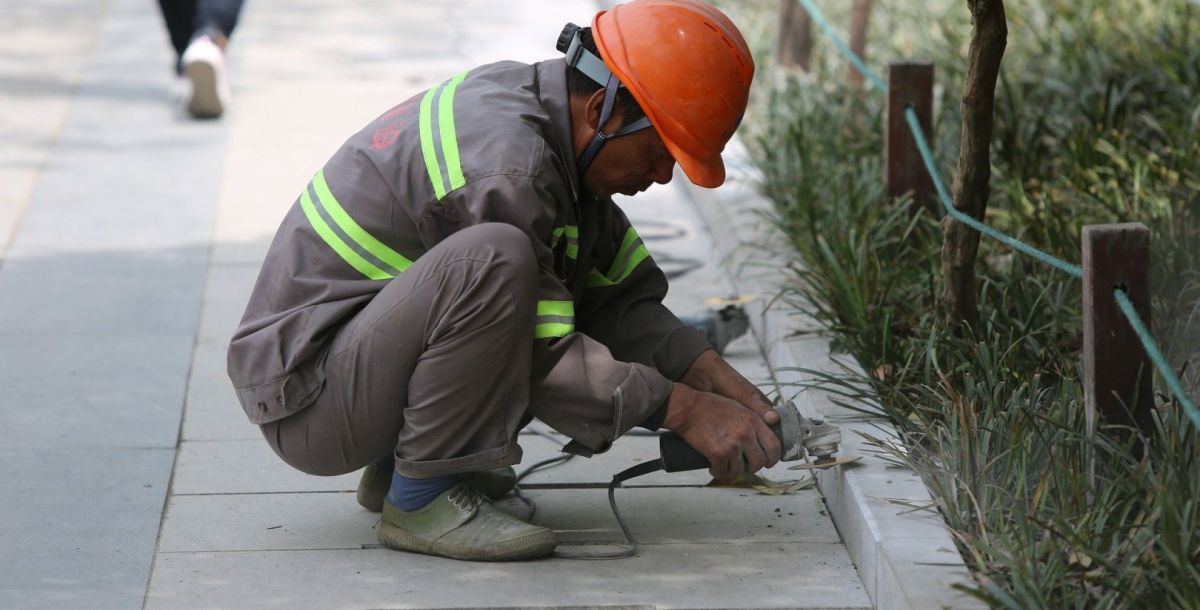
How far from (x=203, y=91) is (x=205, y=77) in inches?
4.2

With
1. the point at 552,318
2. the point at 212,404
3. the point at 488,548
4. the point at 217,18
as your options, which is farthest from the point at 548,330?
the point at 217,18

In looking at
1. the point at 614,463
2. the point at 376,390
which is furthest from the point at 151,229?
the point at 376,390

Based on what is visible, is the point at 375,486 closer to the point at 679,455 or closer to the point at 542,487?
the point at 542,487

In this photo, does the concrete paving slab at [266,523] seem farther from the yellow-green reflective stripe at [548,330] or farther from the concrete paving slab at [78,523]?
the yellow-green reflective stripe at [548,330]

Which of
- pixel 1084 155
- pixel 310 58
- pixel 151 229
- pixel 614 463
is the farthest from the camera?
pixel 310 58

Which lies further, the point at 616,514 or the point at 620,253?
the point at 620,253

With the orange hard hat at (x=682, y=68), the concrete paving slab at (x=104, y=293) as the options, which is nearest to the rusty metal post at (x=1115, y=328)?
the orange hard hat at (x=682, y=68)

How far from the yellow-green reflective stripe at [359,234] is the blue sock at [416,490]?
0.49m

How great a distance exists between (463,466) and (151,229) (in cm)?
320

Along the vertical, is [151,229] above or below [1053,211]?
below

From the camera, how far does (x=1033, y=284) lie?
4.36 m

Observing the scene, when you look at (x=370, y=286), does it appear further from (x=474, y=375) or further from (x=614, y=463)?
(x=614, y=463)

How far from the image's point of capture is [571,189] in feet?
11.1

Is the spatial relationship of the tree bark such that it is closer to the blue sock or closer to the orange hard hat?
the orange hard hat
